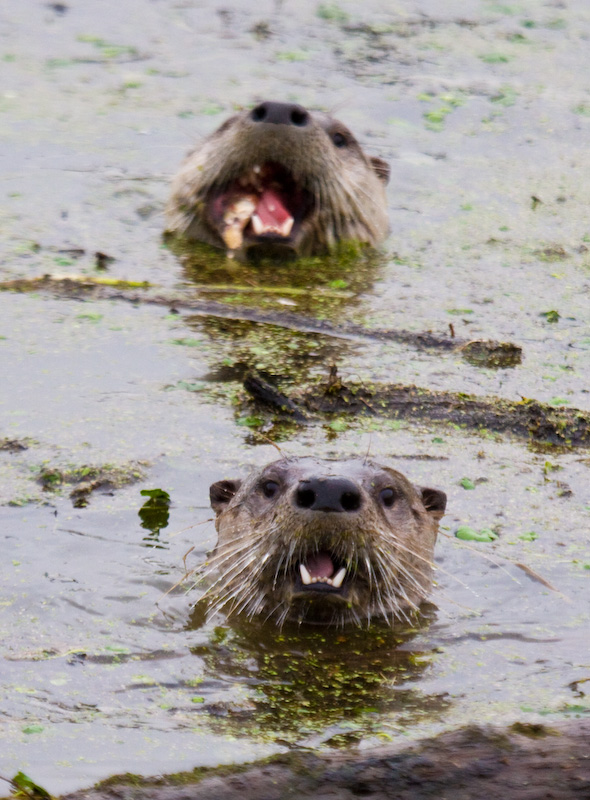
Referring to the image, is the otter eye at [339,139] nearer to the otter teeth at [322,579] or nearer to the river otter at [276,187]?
the river otter at [276,187]

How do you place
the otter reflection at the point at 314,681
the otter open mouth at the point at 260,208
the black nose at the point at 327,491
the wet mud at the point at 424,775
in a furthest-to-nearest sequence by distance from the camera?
1. the otter open mouth at the point at 260,208
2. the black nose at the point at 327,491
3. the otter reflection at the point at 314,681
4. the wet mud at the point at 424,775

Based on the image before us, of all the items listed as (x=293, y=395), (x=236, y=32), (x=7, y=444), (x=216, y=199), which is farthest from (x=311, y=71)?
(x=7, y=444)

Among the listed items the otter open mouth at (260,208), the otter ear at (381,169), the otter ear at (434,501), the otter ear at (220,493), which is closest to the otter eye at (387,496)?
the otter ear at (434,501)

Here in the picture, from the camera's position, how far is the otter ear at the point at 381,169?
392 inches

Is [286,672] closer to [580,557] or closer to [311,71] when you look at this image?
[580,557]

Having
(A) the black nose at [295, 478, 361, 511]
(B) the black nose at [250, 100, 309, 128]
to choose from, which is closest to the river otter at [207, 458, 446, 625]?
(A) the black nose at [295, 478, 361, 511]

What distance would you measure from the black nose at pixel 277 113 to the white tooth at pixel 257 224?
69 cm

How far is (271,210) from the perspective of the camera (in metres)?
9.02

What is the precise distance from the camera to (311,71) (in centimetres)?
1363

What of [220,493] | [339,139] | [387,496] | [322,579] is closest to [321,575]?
[322,579]

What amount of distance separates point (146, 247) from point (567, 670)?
17.6ft

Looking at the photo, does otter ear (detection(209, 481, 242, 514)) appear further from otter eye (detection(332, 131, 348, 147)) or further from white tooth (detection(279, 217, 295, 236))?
otter eye (detection(332, 131, 348, 147))

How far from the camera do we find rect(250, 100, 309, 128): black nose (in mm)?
8523

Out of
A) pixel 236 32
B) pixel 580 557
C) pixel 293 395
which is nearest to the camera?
pixel 580 557
